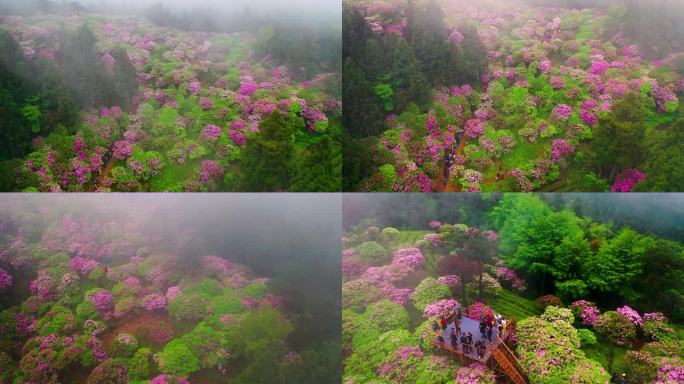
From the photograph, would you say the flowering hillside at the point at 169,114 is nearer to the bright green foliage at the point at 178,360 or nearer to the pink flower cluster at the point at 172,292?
the pink flower cluster at the point at 172,292

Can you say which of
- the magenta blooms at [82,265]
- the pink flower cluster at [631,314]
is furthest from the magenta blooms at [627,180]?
the magenta blooms at [82,265]

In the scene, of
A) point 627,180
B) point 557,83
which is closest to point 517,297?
point 627,180

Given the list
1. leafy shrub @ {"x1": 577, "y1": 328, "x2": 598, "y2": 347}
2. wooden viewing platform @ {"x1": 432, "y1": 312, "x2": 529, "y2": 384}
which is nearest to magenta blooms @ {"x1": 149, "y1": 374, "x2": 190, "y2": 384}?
wooden viewing platform @ {"x1": 432, "y1": 312, "x2": 529, "y2": 384}

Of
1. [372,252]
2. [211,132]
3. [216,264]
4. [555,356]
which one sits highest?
[211,132]

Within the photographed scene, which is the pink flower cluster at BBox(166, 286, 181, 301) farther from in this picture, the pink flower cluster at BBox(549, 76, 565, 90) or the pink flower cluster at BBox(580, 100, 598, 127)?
the pink flower cluster at BBox(580, 100, 598, 127)

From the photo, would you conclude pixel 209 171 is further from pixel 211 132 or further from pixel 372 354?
pixel 372 354

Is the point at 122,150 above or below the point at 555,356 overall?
above

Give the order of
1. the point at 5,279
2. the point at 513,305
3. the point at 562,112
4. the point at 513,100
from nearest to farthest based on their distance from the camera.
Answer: the point at 513,305 < the point at 5,279 < the point at 562,112 < the point at 513,100

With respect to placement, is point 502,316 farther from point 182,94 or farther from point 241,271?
point 182,94
